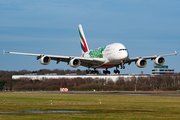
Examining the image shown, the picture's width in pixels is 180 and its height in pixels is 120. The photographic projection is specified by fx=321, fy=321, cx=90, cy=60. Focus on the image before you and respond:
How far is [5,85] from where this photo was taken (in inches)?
5837

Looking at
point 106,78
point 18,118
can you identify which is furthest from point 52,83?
point 18,118

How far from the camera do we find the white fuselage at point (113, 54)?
6975cm

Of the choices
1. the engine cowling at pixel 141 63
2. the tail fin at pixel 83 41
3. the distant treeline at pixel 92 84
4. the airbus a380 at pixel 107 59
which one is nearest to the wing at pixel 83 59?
the airbus a380 at pixel 107 59

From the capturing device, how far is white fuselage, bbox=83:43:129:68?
69.8 meters

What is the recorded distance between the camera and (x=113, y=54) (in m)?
71.2

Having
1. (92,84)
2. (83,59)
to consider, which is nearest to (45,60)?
(83,59)

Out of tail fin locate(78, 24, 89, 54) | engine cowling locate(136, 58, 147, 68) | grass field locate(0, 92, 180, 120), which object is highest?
tail fin locate(78, 24, 89, 54)

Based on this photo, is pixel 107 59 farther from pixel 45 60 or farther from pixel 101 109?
pixel 101 109

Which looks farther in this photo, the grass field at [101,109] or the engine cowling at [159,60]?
the engine cowling at [159,60]

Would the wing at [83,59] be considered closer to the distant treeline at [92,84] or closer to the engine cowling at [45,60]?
the engine cowling at [45,60]

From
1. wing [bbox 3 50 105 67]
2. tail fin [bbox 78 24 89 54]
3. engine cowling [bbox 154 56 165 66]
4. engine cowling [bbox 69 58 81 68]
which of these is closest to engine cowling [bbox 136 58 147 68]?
engine cowling [bbox 154 56 165 66]

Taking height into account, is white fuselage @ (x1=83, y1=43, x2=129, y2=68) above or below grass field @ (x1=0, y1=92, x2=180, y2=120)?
above

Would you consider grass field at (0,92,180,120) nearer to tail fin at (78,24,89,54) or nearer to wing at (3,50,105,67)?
wing at (3,50,105,67)

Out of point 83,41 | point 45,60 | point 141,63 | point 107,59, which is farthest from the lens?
point 83,41
